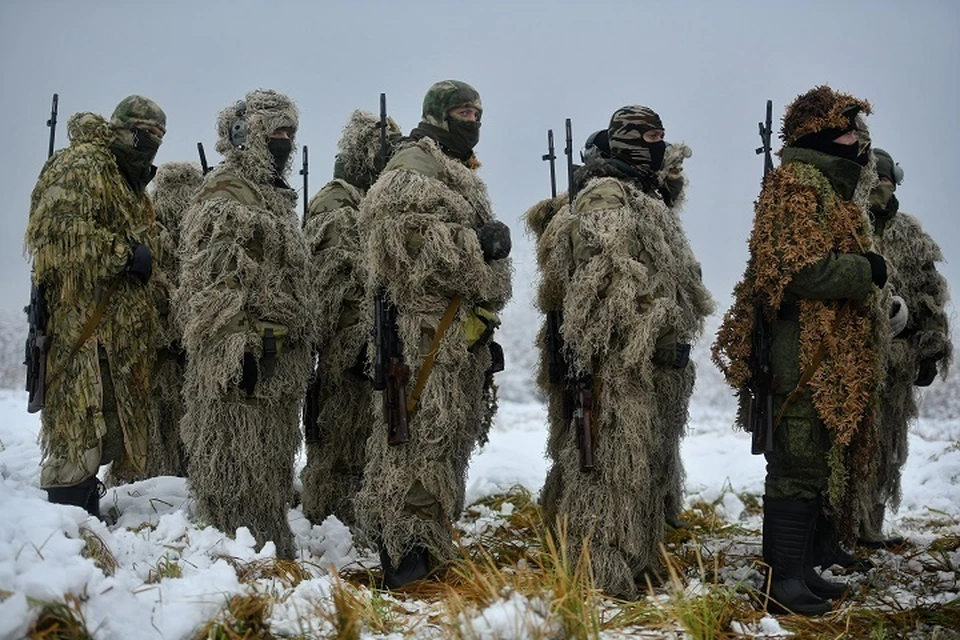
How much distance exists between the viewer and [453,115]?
15.1 feet

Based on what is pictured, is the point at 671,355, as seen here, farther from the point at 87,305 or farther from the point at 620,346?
the point at 87,305

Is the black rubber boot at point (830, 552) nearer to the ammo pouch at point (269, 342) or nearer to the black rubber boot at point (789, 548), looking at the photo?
the black rubber boot at point (789, 548)

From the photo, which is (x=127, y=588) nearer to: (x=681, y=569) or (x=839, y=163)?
(x=681, y=569)

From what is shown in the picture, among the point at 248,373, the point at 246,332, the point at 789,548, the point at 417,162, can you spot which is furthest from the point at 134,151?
the point at 789,548

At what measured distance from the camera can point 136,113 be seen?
193 inches

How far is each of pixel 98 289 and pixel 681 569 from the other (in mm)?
3157

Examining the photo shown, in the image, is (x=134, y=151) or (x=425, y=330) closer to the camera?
(x=425, y=330)

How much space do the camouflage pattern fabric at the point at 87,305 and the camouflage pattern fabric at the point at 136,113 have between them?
89 millimetres

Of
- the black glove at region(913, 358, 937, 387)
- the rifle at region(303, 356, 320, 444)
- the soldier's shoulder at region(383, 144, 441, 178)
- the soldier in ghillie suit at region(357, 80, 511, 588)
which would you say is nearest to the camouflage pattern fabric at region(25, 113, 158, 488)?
the rifle at region(303, 356, 320, 444)

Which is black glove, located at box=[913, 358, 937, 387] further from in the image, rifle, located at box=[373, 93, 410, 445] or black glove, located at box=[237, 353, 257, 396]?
black glove, located at box=[237, 353, 257, 396]

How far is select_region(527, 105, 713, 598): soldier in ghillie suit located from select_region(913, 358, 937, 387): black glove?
84.9 inches

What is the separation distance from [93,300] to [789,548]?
3497mm

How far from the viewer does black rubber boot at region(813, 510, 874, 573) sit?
185 inches

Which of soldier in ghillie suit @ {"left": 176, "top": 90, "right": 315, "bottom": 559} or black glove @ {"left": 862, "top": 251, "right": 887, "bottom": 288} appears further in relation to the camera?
soldier in ghillie suit @ {"left": 176, "top": 90, "right": 315, "bottom": 559}
